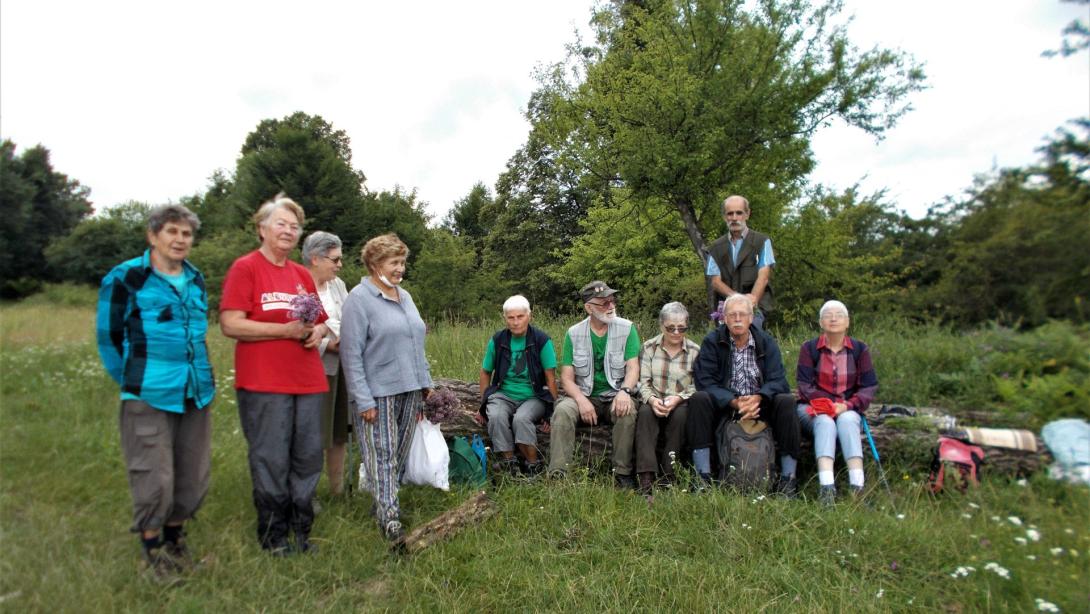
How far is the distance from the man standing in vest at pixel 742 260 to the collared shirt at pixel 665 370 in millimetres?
963

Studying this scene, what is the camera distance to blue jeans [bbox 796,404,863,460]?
404 centimetres

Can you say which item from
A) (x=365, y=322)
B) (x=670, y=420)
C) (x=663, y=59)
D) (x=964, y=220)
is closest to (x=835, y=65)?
(x=663, y=59)

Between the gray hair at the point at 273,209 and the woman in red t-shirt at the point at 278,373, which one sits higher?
the gray hair at the point at 273,209

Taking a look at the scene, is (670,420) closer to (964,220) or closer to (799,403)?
(799,403)

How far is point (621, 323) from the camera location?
488cm

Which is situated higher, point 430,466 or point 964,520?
point 430,466

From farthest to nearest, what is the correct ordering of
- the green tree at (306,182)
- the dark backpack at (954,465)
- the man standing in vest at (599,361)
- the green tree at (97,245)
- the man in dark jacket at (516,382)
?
the green tree at (306,182) → the green tree at (97,245) → the man standing in vest at (599,361) → the man in dark jacket at (516,382) → the dark backpack at (954,465)

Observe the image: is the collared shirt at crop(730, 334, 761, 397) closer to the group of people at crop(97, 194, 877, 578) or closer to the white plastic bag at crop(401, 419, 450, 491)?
the group of people at crop(97, 194, 877, 578)

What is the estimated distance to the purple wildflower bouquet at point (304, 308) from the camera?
126 inches

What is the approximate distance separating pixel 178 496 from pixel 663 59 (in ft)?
26.0

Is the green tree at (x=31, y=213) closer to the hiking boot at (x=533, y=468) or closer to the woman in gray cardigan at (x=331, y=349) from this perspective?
the woman in gray cardigan at (x=331, y=349)

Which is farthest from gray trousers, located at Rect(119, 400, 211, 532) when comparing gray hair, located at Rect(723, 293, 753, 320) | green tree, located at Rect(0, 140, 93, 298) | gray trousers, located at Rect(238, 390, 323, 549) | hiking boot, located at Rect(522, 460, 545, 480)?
green tree, located at Rect(0, 140, 93, 298)

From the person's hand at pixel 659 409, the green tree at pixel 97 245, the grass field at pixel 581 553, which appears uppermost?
the green tree at pixel 97 245

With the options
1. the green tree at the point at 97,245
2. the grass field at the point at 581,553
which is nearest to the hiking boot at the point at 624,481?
the grass field at the point at 581,553
